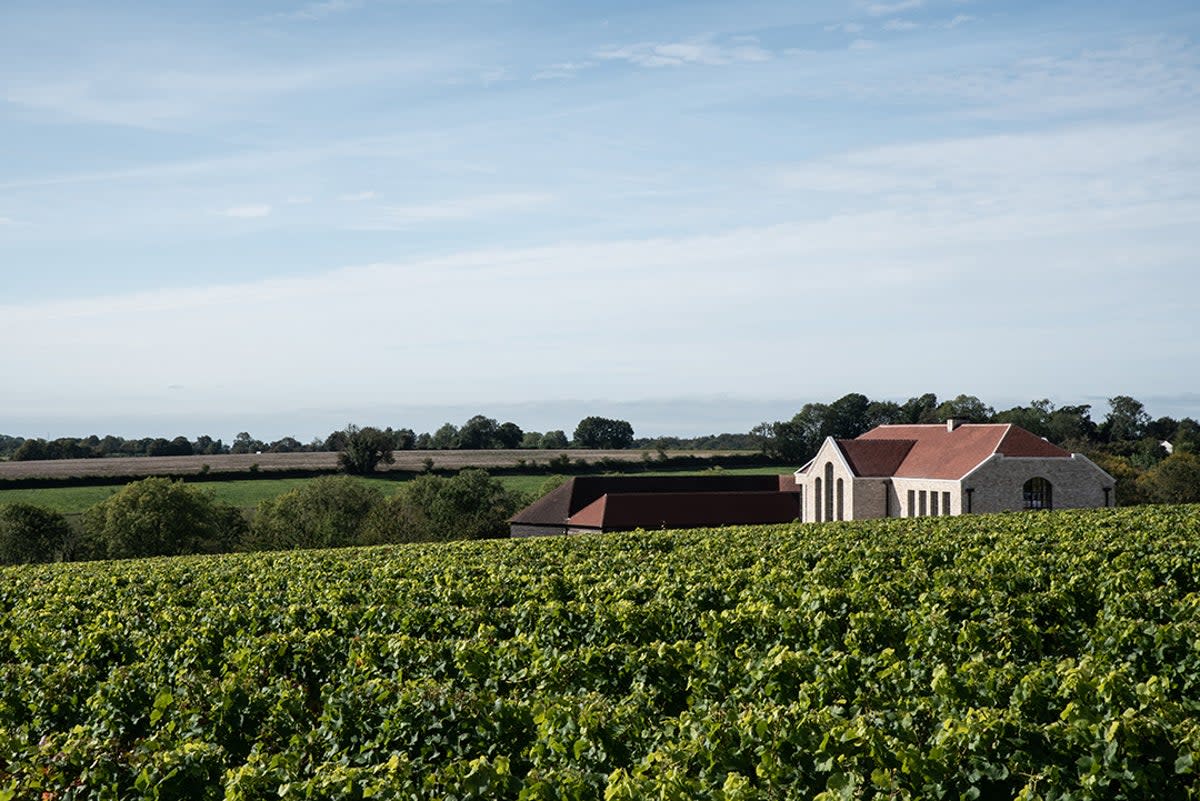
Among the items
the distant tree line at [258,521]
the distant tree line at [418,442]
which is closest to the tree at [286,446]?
the distant tree line at [418,442]

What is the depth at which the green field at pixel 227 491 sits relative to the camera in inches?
2724

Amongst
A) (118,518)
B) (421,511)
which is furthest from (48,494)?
(421,511)

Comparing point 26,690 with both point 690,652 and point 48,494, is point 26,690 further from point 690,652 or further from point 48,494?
point 48,494

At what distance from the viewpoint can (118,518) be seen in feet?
184

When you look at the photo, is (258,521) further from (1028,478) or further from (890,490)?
(1028,478)

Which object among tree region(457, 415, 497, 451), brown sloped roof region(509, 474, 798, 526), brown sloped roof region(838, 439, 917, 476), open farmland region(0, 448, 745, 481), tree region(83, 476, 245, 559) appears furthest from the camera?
tree region(457, 415, 497, 451)

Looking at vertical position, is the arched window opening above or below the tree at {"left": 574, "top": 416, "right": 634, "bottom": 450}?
below

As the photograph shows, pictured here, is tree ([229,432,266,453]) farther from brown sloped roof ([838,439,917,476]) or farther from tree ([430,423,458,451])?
brown sloped roof ([838,439,917,476])

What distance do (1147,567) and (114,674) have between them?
633 inches

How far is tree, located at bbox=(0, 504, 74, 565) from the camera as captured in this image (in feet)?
185

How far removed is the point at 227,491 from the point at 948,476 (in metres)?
51.7

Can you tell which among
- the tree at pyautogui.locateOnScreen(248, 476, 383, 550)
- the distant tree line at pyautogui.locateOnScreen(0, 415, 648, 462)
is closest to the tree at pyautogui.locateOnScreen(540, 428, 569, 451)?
the distant tree line at pyautogui.locateOnScreen(0, 415, 648, 462)

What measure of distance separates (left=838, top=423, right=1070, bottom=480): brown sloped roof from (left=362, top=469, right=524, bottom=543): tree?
2234 cm

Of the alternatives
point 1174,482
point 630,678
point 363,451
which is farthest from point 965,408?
point 630,678
